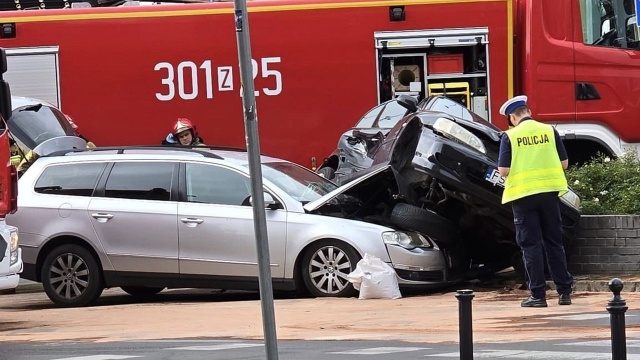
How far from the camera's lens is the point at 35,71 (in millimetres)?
17391

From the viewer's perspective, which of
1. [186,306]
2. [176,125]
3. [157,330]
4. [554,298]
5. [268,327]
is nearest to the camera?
[268,327]

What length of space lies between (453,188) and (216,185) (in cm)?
235

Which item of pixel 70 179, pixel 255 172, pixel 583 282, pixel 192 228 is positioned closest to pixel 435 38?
pixel 192 228

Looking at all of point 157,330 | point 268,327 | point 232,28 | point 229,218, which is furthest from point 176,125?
point 268,327

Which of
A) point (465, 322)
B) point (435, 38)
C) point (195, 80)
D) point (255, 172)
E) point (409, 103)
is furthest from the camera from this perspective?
point (195, 80)

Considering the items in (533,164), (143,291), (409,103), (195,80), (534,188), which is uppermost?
(195,80)

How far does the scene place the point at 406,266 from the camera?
13.2 metres

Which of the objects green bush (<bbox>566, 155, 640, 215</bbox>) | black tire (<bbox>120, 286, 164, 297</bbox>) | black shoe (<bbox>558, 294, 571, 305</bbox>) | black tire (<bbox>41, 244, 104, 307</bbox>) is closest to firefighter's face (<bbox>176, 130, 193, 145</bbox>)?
black tire (<bbox>120, 286, 164, 297</bbox>)

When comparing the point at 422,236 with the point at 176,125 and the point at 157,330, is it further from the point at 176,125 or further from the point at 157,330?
the point at 176,125

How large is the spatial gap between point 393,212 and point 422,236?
360mm

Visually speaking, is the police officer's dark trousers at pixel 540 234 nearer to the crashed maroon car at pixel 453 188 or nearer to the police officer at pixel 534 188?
the police officer at pixel 534 188

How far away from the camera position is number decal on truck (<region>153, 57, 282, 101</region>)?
1727 cm

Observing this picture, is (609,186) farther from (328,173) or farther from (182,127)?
(182,127)

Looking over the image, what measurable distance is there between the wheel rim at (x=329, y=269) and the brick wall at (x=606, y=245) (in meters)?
2.29
